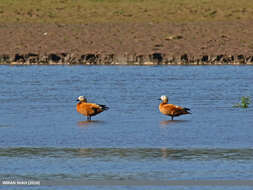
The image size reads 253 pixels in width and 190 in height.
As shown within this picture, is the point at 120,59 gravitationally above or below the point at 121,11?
below

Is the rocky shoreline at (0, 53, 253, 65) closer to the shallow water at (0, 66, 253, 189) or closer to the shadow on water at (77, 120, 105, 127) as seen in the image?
the shallow water at (0, 66, 253, 189)

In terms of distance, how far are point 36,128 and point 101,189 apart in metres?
6.30

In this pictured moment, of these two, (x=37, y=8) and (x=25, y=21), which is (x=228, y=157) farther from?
(x=37, y=8)

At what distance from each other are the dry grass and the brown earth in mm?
5466

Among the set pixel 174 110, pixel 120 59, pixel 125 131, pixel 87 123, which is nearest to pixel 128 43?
pixel 120 59

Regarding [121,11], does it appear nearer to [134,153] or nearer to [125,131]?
[125,131]

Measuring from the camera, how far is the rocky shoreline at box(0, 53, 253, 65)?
3966 cm

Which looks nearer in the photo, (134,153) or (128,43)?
(134,153)

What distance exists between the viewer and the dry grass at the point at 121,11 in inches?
2301

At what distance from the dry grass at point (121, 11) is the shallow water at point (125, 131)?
29002 mm

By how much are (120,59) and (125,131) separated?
81.0 ft

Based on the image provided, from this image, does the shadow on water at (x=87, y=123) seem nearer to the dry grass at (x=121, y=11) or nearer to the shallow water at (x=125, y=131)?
the shallow water at (x=125, y=131)

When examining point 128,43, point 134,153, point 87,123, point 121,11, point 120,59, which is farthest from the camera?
point 121,11

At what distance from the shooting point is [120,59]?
132 ft
